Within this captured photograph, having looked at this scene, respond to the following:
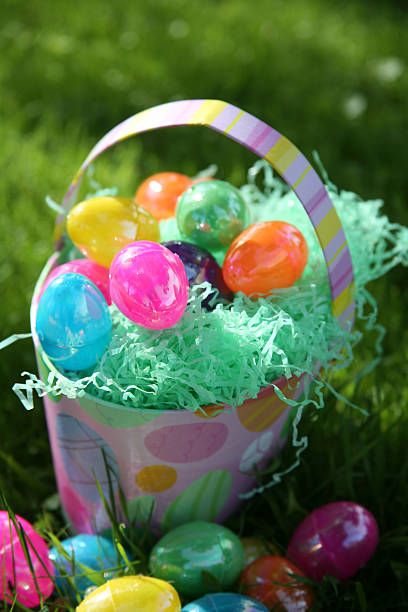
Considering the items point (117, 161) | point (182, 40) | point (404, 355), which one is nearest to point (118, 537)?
point (404, 355)

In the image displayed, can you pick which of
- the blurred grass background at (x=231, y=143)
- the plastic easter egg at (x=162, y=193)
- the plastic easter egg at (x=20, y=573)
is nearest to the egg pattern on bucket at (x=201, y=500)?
the blurred grass background at (x=231, y=143)

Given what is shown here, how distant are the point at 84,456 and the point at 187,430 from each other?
8.3 inches

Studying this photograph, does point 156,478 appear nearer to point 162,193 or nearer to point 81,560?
point 81,560

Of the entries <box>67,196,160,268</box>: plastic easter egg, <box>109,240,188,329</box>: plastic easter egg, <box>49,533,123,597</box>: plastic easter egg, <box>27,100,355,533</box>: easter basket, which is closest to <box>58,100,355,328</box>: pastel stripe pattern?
<box>27,100,355,533</box>: easter basket

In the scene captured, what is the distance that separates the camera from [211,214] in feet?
4.09

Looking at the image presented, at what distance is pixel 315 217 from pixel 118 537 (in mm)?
671

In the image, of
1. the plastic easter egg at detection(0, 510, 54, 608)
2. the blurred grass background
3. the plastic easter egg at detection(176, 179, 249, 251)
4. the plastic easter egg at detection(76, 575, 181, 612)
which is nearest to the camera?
the plastic easter egg at detection(76, 575, 181, 612)

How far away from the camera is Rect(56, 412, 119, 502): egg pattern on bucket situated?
3.74ft

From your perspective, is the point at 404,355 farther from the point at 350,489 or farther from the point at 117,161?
the point at 117,161

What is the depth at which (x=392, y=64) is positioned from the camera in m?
3.04

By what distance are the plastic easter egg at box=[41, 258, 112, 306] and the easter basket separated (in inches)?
2.3

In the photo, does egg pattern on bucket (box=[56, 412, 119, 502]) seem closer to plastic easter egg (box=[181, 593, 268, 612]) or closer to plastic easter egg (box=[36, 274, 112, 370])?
plastic easter egg (box=[36, 274, 112, 370])

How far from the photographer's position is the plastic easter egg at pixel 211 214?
1.25 metres

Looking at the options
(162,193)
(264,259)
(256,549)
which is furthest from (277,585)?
(162,193)
